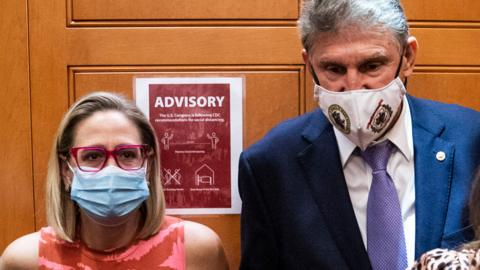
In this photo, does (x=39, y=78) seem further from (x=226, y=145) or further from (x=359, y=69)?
(x=359, y=69)

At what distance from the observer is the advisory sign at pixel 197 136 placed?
2535mm

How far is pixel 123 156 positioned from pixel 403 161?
34.7 inches

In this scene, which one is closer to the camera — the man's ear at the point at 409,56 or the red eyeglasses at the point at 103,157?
the man's ear at the point at 409,56

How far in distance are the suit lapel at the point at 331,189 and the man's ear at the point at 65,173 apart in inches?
30.2

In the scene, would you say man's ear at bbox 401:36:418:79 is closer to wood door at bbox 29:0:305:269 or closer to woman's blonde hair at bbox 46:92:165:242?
wood door at bbox 29:0:305:269

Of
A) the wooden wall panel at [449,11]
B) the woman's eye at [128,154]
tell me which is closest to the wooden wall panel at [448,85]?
the wooden wall panel at [449,11]

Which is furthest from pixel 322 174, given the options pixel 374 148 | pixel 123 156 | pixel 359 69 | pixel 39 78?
pixel 39 78

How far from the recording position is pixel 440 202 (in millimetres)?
1981

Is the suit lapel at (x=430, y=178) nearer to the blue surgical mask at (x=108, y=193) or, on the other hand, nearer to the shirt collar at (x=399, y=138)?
the shirt collar at (x=399, y=138)

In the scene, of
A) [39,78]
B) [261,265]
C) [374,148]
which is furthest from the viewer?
[39,78]

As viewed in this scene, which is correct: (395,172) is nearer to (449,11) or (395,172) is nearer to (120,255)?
(449,11)

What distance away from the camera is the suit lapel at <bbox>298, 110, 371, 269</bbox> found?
2.00 meters

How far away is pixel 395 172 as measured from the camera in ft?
6.81

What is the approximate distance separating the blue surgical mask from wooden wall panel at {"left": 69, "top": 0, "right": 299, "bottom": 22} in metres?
0.64
